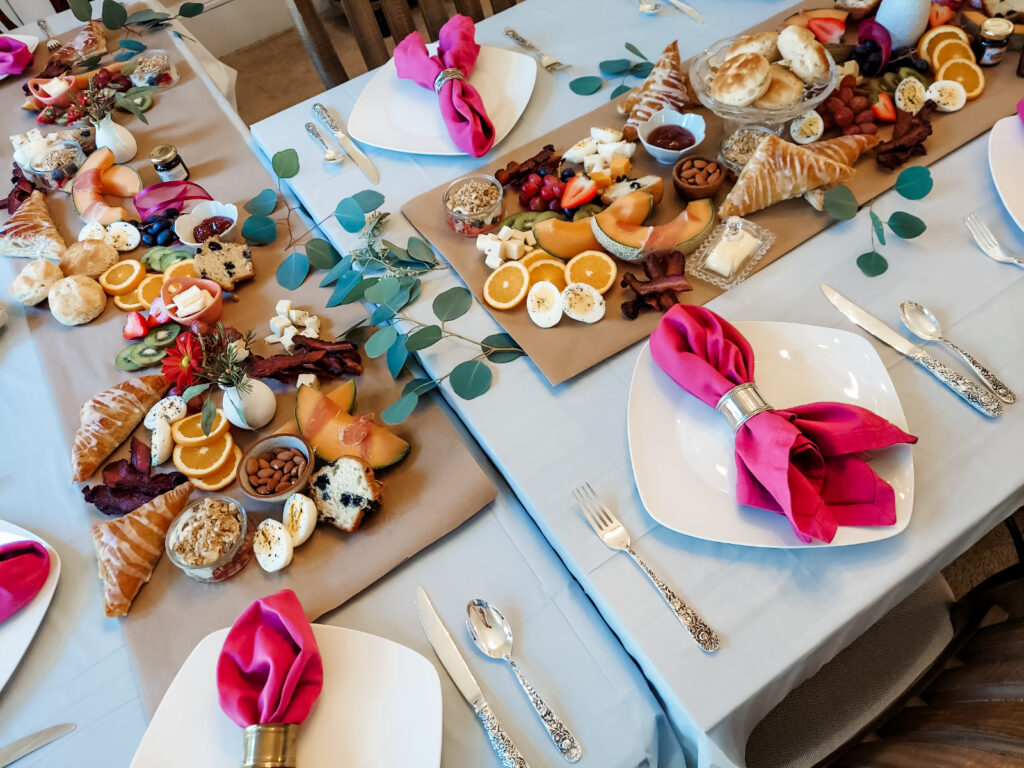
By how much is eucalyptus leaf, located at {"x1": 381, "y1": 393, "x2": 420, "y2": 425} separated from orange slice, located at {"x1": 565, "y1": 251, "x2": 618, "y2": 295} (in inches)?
12.1

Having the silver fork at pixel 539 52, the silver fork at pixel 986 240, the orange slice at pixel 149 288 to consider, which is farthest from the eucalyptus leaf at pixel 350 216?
the silver fork at pixel 986 240

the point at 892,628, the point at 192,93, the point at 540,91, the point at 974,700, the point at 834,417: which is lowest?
the point at 892,628

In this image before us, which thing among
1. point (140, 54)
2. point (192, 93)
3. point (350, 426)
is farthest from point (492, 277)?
point (140, 54)

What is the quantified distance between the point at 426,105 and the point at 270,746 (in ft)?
3.85

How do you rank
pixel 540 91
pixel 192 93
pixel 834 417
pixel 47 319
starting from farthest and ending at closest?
pixel 192 93, pixel 540 91, pixel 47 319, pixel 834 417

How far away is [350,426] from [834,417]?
628 mm

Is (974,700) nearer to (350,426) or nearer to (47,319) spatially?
(350,426)

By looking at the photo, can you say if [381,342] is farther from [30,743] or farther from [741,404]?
[30,743]

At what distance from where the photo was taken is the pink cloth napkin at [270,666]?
27.8 inches

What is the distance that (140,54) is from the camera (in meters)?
1.72

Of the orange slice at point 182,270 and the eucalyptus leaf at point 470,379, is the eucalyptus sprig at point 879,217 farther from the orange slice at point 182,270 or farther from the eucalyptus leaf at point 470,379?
the orange slice at point 182,270

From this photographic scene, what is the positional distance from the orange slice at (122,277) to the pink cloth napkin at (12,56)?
0.94 meters

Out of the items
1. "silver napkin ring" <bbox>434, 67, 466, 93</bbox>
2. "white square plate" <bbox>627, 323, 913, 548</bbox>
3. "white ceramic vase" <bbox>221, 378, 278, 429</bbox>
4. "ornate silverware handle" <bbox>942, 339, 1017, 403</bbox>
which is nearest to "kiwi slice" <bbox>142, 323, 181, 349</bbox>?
"white ceramic vase" <bbox>221, 378, 278, 429</bbox>

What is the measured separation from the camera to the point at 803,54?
1.08m
